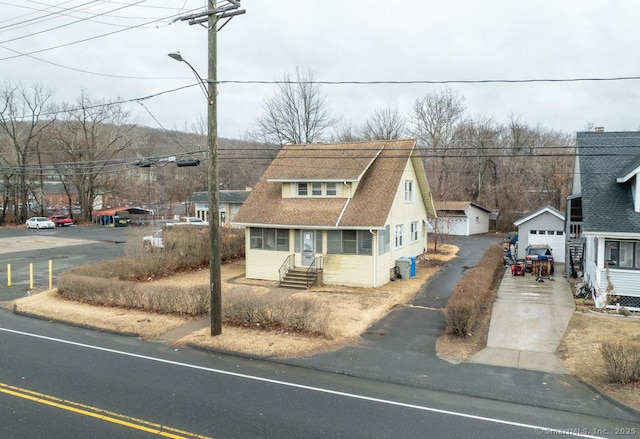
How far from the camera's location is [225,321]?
47.4 ft

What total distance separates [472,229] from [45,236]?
44586 millimetres

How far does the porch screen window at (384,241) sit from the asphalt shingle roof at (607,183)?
839cm

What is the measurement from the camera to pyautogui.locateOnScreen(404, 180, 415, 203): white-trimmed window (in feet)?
85.4

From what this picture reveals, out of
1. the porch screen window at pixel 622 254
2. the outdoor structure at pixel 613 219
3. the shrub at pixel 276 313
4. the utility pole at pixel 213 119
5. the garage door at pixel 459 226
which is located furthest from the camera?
the garage door at pixel 459 226

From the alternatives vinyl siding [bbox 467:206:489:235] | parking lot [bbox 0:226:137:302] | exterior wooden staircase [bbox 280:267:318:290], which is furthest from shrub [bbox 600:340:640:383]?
vinyl siding [bbox 467:206:489:235]

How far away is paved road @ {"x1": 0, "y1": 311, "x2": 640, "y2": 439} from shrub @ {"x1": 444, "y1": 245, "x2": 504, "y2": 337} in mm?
4147

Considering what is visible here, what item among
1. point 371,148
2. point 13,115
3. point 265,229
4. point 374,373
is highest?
point 13,115

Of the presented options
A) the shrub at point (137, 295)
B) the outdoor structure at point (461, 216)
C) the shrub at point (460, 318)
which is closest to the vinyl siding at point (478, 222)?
the outdoor structure at point (461, 216)

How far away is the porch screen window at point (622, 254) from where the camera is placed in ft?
54.6

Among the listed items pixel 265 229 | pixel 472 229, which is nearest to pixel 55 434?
pixel 265 229

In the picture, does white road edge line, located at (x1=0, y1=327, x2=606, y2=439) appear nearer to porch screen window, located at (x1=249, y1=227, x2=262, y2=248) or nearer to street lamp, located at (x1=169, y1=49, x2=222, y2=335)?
street lamp, located at (x1=169, y1=49, x2=222, y2=335)

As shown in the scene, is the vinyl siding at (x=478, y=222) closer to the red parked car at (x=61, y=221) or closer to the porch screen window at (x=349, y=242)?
the porch screen window at (x=349, y=242)

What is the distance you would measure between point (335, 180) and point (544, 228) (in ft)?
46.5

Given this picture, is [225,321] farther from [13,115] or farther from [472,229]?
[13,115]
